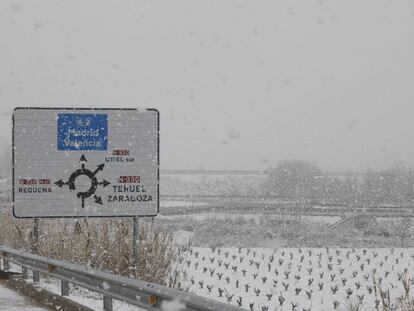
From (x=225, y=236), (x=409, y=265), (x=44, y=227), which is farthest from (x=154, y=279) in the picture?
(x=225, y=236)

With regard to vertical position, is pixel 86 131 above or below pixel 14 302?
above

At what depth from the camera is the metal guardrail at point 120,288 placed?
225 inches

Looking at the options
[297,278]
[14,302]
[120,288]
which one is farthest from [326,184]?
[120,288]

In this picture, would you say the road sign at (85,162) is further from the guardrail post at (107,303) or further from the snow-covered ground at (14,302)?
the guardrail post at (107,303)

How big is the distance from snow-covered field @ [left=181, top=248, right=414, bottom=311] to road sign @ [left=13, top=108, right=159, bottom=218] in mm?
1868

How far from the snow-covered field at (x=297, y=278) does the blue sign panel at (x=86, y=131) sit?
8.96 feet

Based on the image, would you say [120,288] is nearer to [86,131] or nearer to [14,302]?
[14,302]

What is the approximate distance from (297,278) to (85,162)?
174 inches

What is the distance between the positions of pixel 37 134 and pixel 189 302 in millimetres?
7234

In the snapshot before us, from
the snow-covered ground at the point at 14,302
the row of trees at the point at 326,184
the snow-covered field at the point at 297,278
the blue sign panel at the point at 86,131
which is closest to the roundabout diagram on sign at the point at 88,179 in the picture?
the blue sign panel at the point at 86,131

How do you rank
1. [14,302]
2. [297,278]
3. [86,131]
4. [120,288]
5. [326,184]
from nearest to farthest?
[120,288]
[14,302]
[86,131]
[297,278]
[326,184]

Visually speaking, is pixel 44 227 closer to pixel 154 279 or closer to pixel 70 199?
pixel 70 199

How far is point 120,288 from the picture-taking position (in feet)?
24.6

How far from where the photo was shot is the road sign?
39.0 ft
